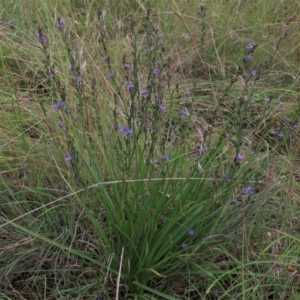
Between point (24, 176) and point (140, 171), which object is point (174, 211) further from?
point (24, 176)

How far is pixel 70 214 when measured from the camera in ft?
5.95

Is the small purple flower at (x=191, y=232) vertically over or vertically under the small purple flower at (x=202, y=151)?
under

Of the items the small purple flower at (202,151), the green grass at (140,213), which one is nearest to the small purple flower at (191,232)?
the green grass at (140,213)

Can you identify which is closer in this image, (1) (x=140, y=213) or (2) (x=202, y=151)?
(1) (x=140, y=213)

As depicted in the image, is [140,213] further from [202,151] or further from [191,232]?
[202,151]

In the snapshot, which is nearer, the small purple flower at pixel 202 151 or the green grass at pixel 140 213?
the green grass at pixel 140 213

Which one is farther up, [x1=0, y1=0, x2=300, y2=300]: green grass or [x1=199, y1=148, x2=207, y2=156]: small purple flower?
[x1=199, y1=148, x2=207, y2=156]: small purple flower

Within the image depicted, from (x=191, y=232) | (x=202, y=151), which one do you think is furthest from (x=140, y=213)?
(x=202, y=151)

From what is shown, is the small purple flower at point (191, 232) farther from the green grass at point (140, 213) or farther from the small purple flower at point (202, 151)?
the small purple flower at point (202, 151)

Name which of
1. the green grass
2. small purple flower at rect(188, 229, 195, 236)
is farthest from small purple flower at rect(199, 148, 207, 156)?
small purple flower at rect(188, 229, 195, 236)

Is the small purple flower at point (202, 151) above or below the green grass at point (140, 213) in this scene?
above

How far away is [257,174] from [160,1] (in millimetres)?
1611

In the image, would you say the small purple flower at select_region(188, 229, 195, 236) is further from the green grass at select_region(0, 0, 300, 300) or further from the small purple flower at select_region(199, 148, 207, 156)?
the small purple flower at select_region(199, 148, 207, 156)

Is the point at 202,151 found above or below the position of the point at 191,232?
above
